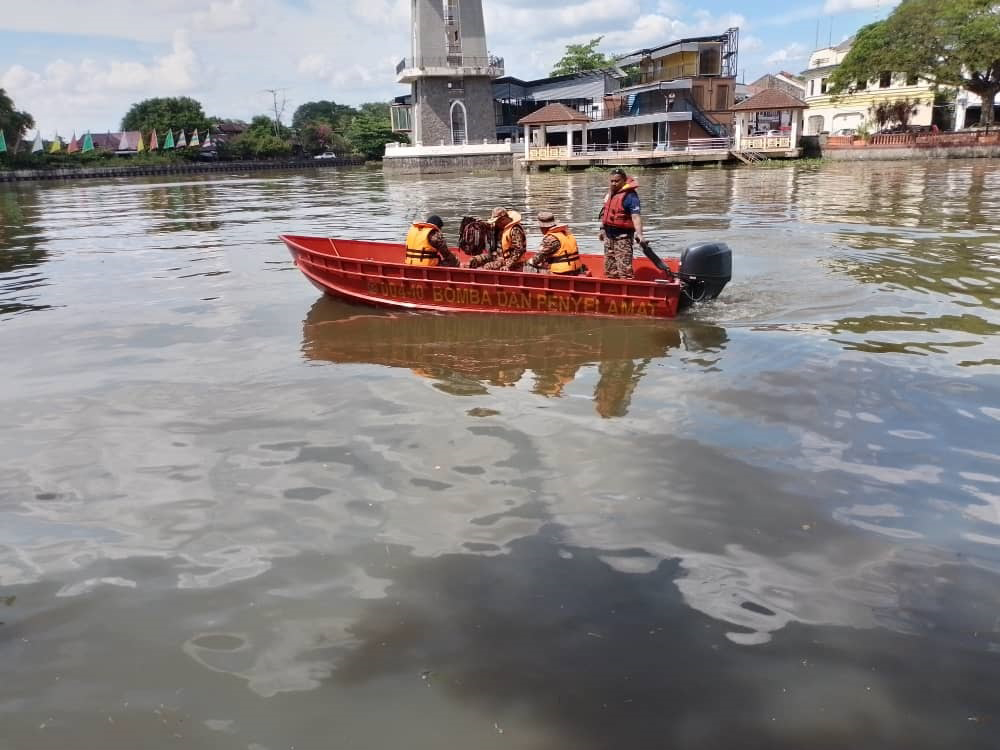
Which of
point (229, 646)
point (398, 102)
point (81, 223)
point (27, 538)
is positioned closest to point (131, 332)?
point (27, 538)

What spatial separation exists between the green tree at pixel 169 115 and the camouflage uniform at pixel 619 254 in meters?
84.9

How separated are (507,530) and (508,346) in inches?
169

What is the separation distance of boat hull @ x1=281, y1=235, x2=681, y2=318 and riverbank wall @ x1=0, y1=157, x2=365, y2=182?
67.1 m

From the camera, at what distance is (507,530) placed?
4.63m

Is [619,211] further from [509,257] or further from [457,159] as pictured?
[457,159]

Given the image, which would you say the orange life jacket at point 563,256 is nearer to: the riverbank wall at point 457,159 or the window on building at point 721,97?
the riverbank wall at point 457,159

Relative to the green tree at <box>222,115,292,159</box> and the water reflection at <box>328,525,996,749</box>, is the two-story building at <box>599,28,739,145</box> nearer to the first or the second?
the green tree at <box>222,115,292,159</box>

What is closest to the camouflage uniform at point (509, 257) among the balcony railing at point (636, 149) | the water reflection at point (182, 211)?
the water reflection at point (182, 211)

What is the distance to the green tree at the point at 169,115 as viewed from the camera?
8338 cm

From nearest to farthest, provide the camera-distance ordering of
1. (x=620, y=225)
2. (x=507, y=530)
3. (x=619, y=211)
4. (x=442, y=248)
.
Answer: (x=507, y=530), (x=619, y=211), (x=620, y=225), (x=442, y=248)

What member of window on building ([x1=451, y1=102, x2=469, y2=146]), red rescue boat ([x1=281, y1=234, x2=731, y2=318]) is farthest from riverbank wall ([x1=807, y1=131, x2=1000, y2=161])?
red rescue boat ([x1=281, y1=234, x2=731, y2=318])

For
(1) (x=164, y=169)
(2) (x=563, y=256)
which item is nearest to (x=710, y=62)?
(2) (x=563, y=256)

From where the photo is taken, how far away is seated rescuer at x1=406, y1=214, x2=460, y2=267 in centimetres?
997

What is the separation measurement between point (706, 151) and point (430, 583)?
45.1 m
